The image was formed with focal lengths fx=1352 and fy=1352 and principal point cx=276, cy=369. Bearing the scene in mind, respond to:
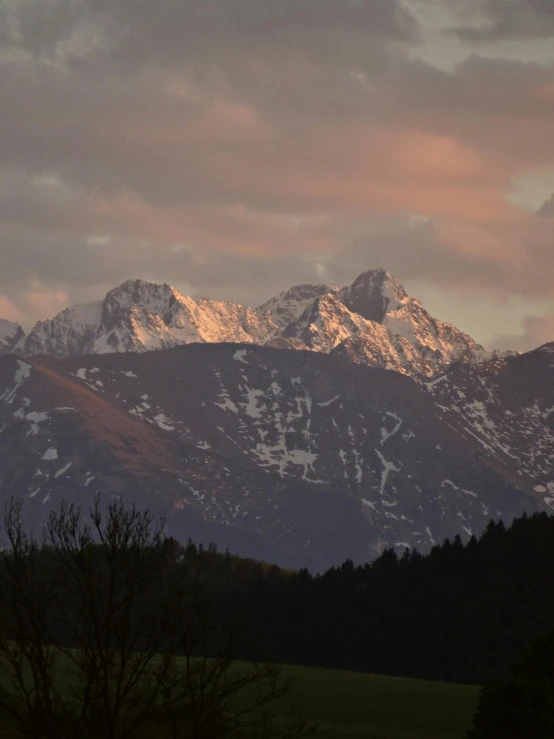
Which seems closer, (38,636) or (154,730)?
(38,636)

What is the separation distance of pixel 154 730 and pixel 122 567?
23824 millimetres

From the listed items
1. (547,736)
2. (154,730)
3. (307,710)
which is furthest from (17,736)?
(307,710)

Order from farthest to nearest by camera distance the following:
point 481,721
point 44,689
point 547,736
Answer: point 481,721
point 547,736
point 44,689

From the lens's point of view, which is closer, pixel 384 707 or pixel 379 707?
pixel 384 707

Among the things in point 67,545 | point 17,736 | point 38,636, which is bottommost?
point 17,736

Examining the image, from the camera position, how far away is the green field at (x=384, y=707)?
118 metres

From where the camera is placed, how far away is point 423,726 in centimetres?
12112

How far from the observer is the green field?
118 metres

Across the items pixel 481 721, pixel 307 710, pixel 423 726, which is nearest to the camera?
pixel 481 721

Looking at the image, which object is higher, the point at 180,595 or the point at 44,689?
the point at 180,595

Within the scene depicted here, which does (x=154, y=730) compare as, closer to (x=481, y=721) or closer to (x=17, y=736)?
(x=17, y=736)

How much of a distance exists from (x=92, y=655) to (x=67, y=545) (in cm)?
619

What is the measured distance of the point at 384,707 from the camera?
437ft

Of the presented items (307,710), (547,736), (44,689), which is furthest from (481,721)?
(307,710)
